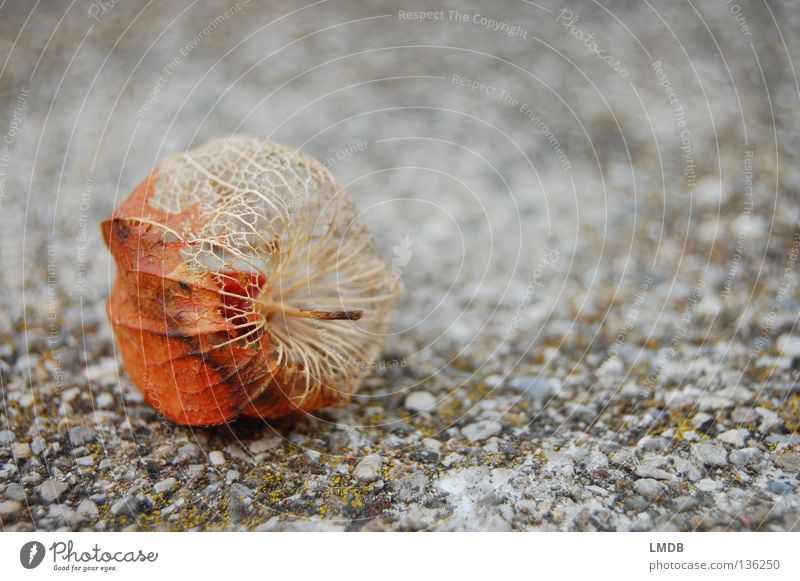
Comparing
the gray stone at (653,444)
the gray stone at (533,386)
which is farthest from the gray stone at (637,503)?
the gray stone at (533,386)

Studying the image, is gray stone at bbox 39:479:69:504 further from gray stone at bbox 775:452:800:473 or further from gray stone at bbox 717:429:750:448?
gray stone at bbox 775:452:800:473

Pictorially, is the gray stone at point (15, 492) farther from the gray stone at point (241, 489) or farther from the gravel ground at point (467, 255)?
the gray stone at point (241, 489)

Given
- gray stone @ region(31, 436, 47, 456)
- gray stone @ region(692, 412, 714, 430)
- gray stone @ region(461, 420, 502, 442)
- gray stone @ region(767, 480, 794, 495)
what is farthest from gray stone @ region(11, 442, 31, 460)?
gray stone @ region(767, 480, 794, 495)

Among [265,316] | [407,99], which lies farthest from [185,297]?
[407,99]

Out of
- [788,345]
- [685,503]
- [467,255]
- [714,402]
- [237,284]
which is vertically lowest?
[685,503]

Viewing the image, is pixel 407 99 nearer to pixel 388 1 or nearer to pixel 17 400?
pixel 388 1

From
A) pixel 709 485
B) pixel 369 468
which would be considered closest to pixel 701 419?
pixel 709 485
